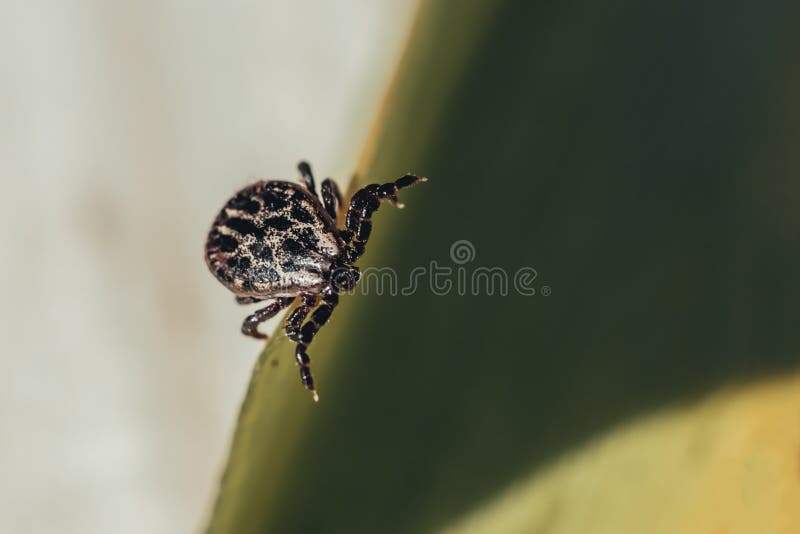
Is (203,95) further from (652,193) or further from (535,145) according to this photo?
(652,193)

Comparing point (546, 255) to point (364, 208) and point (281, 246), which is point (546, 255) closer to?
point (364, 208)

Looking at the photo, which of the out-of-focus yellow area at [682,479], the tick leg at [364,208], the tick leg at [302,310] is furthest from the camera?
the tick leg at [302,310]

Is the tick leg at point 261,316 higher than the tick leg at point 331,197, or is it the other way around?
the tick leg at point 331,197

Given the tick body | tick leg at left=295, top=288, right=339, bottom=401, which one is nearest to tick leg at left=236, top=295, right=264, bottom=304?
the tick body

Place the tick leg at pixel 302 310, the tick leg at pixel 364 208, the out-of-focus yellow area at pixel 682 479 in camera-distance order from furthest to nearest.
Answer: the tick leg at pixel 302 310, the tick leg at pixel 364 208, the out-of-focus yellow area at pixel 682 479

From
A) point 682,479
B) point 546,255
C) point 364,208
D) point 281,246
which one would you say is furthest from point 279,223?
point 682,479

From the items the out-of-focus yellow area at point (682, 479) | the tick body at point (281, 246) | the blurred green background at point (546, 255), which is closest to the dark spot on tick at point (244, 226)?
the tick body at point (281, 246)

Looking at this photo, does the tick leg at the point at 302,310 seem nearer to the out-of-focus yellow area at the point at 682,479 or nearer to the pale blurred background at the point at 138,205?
the pale blurred background at the point at 138,205

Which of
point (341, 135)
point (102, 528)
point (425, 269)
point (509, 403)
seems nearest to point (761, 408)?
point (509, 403)
